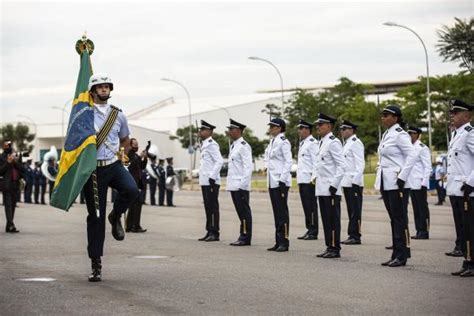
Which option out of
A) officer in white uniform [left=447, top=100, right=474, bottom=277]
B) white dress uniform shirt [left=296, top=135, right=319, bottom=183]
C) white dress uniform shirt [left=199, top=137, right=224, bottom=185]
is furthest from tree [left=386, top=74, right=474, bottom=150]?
officer in white uniform [left=447, top=100, right=474, bottom=277]

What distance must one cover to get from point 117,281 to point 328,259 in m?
3.58

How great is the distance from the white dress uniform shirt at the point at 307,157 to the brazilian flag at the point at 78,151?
679 centimetres

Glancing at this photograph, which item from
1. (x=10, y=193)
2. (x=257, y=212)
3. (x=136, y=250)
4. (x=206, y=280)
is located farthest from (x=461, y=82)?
(x=206, y=280)

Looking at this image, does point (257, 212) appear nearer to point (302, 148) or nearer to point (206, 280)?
point (302, 148)

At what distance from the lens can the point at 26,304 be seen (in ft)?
30.8

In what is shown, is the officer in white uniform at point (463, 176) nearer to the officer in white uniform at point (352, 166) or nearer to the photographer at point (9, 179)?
the officer in white uniform at point (352, 166)

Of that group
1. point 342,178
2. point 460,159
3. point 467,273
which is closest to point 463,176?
point 460,159

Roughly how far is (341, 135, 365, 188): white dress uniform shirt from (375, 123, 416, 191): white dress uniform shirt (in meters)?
4.69

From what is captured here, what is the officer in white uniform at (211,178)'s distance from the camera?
17.5m

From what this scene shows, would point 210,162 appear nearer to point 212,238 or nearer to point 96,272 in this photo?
point 212,238

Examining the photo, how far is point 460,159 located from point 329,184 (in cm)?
273

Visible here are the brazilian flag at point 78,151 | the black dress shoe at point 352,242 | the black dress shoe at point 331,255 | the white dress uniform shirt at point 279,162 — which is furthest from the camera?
the black dress shoe at point 352,242

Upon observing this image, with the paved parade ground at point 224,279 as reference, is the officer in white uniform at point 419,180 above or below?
above

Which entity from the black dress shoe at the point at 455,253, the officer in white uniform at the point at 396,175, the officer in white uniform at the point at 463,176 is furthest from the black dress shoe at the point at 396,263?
the black dress shoe at the point at 455,253
